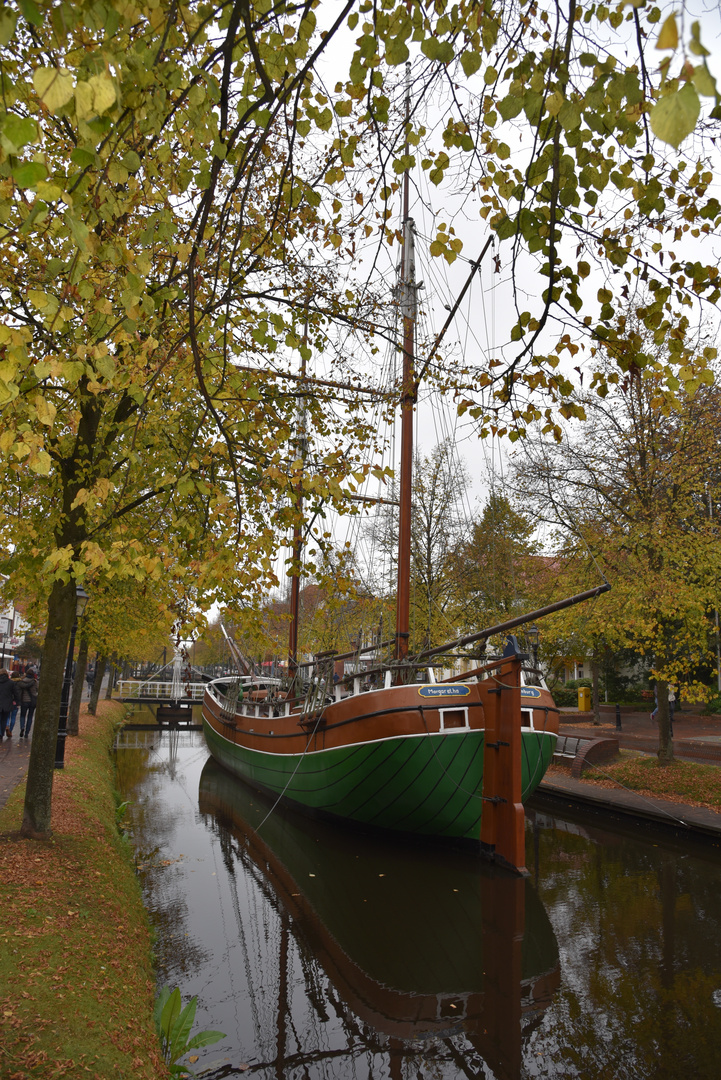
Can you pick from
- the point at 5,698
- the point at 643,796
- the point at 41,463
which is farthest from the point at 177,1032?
the point at 5,698

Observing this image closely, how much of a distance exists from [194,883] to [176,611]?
5620 mm

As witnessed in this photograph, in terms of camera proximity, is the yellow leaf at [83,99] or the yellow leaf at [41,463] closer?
the yellow leaf at [83,99]

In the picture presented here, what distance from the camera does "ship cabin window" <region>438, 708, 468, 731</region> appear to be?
38.8ft

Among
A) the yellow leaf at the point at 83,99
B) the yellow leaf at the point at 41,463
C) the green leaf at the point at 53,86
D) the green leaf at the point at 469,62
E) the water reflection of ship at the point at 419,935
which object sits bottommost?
the water reflection of ship at the point at 419,935

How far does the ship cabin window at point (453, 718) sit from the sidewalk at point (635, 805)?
13.5ft

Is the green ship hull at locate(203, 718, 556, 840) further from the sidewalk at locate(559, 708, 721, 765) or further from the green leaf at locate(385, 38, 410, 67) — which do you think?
the green leaf at locate(385, 38, 410, 67)

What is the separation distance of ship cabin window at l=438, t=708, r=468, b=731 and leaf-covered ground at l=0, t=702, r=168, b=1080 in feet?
17.6

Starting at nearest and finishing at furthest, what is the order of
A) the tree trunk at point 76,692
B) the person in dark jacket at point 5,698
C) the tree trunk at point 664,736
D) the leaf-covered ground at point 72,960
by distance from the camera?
the leaf-covered ground at point 72,960, the tree trunk at point 664,736, the person in dark jacket at point 5,698, the tree trunk at point 76,692

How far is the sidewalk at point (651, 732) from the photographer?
19.0 m

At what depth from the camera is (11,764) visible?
13.6m

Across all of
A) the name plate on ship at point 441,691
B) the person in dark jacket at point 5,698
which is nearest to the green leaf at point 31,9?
the name plate on ship at point 441,691

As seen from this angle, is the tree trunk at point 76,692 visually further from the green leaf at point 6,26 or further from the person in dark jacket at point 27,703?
the green leaf at point 6,26

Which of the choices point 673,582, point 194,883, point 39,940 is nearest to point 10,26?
point 39,940

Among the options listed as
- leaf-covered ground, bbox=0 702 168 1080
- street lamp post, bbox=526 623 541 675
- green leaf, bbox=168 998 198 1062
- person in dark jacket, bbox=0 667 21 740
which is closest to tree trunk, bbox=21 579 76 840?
leaf-covered ground, bbox=0 702 168 1080
